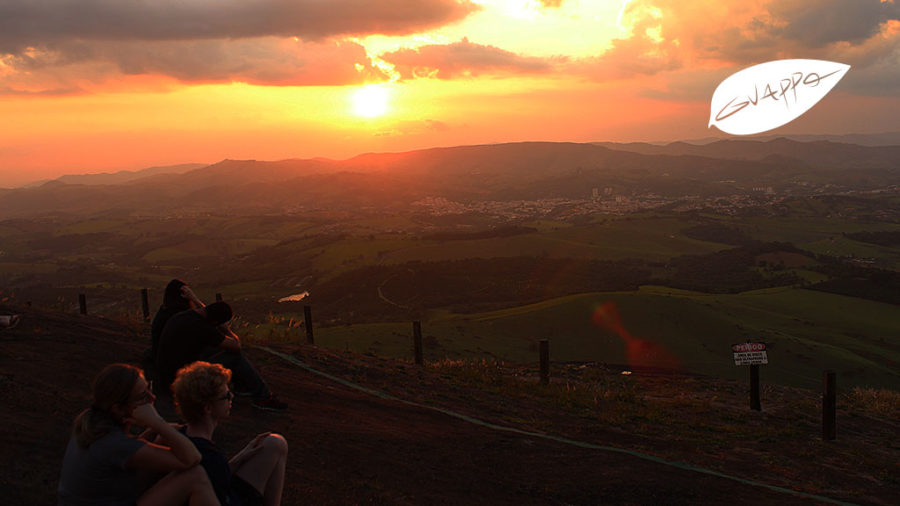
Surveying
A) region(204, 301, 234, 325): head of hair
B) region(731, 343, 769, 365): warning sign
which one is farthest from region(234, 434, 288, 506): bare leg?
region(731, 343, 769, 365): warning sign

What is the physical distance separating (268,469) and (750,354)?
470 inches

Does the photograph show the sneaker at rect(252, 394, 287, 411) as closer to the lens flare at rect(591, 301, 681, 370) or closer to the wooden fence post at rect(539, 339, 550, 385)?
the wooden fence post at rect(539, 339, 550, 385)

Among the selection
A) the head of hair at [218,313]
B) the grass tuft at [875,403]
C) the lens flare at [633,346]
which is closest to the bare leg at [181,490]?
the head of hair at [218,313]

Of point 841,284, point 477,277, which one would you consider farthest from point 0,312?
point 841,284

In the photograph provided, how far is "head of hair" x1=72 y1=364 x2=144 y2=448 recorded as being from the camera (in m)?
4.21

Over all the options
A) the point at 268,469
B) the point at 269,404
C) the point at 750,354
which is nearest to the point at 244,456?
the point at 268,469

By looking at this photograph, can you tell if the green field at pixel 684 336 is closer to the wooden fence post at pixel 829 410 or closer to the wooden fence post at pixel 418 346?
the wooden fence post at pixel 418 346

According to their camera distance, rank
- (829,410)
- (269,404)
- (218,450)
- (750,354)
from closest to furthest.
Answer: (218,450) → (269,404) → (829,410) → (750,354)

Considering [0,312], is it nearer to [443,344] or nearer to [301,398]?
[301,398]

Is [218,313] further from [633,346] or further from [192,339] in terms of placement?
[633,346]

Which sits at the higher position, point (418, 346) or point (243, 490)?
point (243, 490)

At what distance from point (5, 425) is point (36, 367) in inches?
97.0

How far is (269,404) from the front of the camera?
8781 millimetres

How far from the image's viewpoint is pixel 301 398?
1019 centimetres
